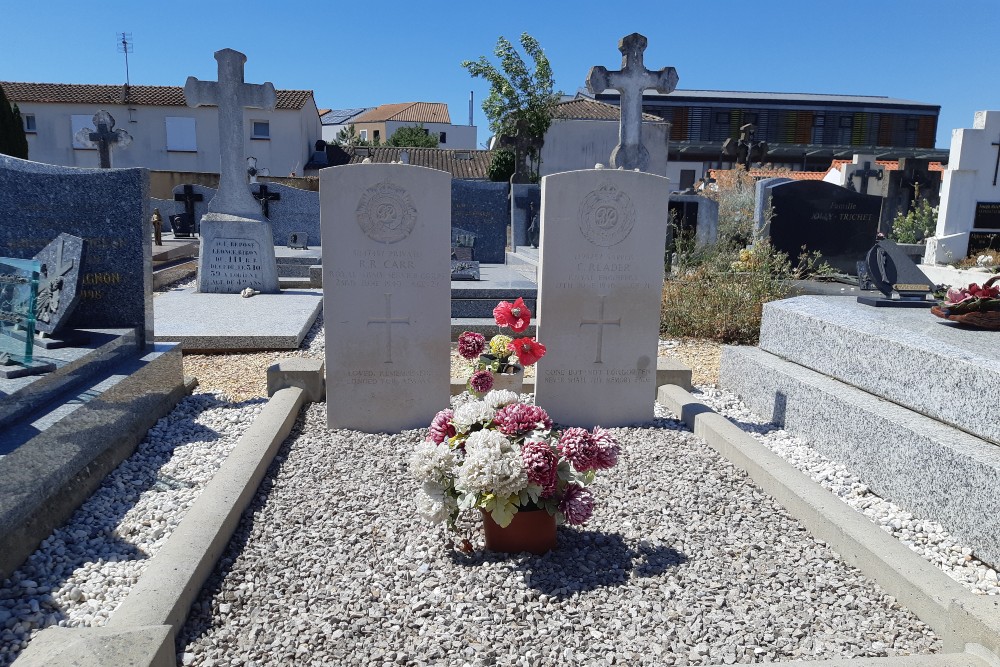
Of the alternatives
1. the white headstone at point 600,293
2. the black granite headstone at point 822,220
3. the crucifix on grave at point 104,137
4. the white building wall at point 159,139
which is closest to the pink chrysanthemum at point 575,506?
the white headstone at point 600,293

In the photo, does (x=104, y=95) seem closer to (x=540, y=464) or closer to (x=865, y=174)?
(x=865, y=174)

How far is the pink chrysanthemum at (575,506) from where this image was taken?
101 inches

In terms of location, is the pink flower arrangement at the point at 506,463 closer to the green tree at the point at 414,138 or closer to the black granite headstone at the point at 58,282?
the black granite headstone at the point at 58,282

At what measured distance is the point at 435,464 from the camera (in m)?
2.60

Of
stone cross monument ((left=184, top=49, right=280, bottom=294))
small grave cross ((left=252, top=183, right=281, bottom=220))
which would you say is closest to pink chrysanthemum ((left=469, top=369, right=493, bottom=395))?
stone cross monument ((left=184, top=49, right=280, bottom=294))

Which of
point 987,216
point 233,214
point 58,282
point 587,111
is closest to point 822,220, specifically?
point 987,216

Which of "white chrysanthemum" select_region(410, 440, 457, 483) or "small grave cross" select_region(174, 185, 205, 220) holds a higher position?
"small grave cross" select_region(174, 185, 205, 220)

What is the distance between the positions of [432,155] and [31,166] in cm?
3267

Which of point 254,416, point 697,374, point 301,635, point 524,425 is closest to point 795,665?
point 524,425

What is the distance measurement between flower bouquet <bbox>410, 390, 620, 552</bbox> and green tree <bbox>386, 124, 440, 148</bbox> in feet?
149

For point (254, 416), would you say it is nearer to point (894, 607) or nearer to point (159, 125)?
point (894, 607)

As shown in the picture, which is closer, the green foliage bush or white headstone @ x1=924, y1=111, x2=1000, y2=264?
white headstone @ x1=924, y1=111, x2=1000, y2=264

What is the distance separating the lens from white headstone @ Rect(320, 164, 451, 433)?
13.4 ft

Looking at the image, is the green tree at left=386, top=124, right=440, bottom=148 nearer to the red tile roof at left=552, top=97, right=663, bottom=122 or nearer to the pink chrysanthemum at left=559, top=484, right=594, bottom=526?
the red tile roof at left=552, top=97, right=663, bottom=122
